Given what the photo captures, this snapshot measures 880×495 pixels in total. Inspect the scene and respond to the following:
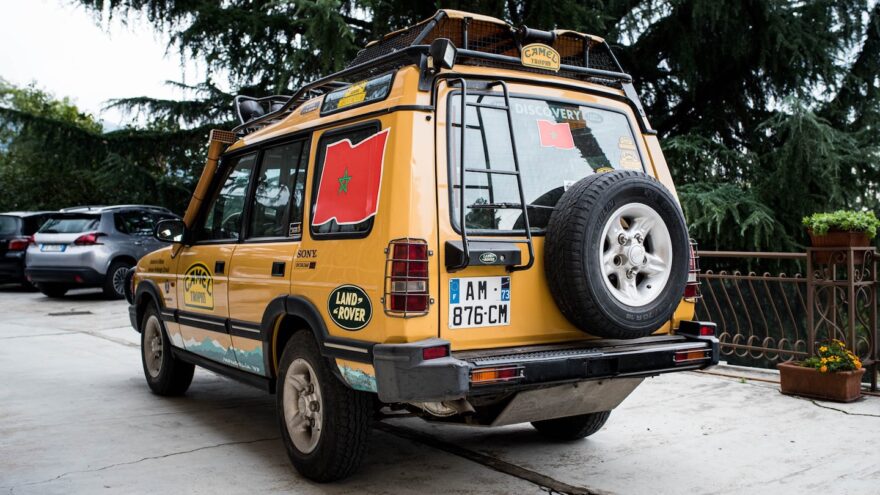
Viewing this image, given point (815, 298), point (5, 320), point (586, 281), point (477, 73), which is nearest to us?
point (586, 281)

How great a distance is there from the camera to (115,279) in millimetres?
14055

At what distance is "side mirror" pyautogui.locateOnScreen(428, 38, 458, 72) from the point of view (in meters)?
3.80

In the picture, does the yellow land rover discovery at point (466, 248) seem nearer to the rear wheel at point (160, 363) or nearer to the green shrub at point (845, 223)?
the rear wheel at point (160, 363)

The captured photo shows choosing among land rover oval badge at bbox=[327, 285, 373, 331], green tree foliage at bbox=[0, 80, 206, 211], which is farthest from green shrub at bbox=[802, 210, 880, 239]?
green tree foliage at bbox=[0, 80, 206, 211]

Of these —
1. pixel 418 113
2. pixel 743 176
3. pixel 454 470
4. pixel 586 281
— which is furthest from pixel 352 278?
pixel 743 176

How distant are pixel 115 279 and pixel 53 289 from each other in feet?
5.54

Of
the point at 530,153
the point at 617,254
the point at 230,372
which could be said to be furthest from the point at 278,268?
the point at 617,254

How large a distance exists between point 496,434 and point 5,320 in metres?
9.58

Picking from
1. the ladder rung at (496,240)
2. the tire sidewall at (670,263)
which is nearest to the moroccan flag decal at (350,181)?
the ladder rung at (496,240)

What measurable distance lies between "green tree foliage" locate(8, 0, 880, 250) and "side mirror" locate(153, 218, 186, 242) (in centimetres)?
644

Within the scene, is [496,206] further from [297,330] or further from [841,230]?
[841,230]

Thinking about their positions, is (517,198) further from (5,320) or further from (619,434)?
(5,320)

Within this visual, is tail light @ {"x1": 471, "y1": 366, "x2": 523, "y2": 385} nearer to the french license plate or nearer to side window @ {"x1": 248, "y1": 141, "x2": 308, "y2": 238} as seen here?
the french license plate

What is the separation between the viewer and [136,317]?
6.97 m
